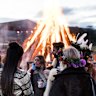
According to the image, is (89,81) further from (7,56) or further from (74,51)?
(7,56)

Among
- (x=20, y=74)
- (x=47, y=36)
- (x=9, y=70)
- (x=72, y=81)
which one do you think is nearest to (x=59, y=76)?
(x=72, y=81)

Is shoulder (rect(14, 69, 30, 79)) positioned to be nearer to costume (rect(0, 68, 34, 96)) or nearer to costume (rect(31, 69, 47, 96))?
costume (rect(0, 68, 34, 96))

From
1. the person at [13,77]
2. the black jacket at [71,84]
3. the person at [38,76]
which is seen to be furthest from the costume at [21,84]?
the person at [38,76]

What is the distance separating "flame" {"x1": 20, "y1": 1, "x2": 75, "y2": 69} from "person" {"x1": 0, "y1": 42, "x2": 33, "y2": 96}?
9.38 meters

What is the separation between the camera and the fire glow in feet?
44.0

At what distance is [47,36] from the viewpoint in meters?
13.9

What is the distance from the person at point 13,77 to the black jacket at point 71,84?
506 mm

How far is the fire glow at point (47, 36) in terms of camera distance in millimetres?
13398

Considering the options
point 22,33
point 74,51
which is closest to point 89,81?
point 74,51

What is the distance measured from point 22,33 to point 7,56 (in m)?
17.4

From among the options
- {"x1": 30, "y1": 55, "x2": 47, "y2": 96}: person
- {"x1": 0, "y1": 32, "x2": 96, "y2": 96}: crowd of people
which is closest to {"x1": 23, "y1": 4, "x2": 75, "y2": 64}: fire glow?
{"x1": 30, "y1": 55, "x2": 47, "y2": 96}: person

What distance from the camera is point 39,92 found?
18.9ft

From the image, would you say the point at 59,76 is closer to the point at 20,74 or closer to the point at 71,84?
the point at 71,84

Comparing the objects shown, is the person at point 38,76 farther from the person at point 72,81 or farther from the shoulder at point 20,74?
the shoulder at point 20,74
